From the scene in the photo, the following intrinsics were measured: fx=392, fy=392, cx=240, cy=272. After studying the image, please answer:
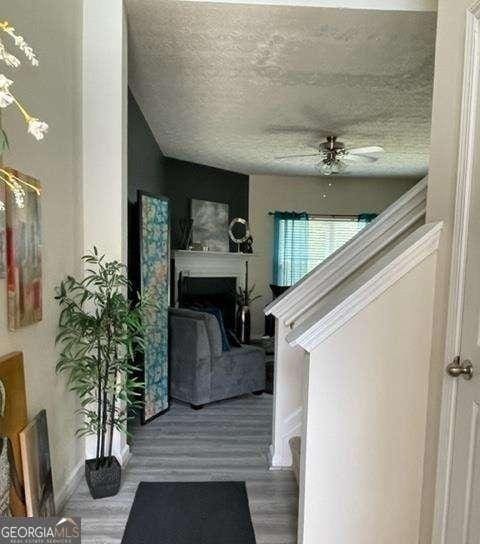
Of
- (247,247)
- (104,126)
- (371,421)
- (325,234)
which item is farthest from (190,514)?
(325,234)

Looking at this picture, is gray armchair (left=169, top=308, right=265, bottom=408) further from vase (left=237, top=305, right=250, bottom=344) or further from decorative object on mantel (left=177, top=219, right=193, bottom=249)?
vase (left=237, top=305, right=250, bottom=344)

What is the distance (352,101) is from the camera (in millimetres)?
3504

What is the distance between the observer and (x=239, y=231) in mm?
6395

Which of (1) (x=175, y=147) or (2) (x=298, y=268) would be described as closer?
(1) (x=175, y=147)

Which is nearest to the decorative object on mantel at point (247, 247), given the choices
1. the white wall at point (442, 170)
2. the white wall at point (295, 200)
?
the white wall at point (295, 200)

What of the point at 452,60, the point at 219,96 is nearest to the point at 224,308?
the point at 219,96

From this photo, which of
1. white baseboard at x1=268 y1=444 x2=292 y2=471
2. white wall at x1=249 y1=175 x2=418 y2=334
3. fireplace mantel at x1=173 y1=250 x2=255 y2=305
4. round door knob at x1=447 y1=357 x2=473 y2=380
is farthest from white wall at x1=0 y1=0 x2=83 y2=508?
white wall at x1=249 y1=175 x2=418 y2=334

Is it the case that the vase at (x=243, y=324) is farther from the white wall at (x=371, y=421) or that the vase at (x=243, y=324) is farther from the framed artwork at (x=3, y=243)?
the framed artwork at (x=3, y=243)

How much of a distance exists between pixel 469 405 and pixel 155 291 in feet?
8.14

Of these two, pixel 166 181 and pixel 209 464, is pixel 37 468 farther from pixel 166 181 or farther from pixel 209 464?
pixel 166 181

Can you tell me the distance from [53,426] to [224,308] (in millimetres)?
4012

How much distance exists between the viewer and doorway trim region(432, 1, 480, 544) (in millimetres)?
1371

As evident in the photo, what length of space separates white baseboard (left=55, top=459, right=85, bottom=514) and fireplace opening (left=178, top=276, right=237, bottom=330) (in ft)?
9.75

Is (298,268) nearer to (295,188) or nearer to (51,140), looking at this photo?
(295,188)
